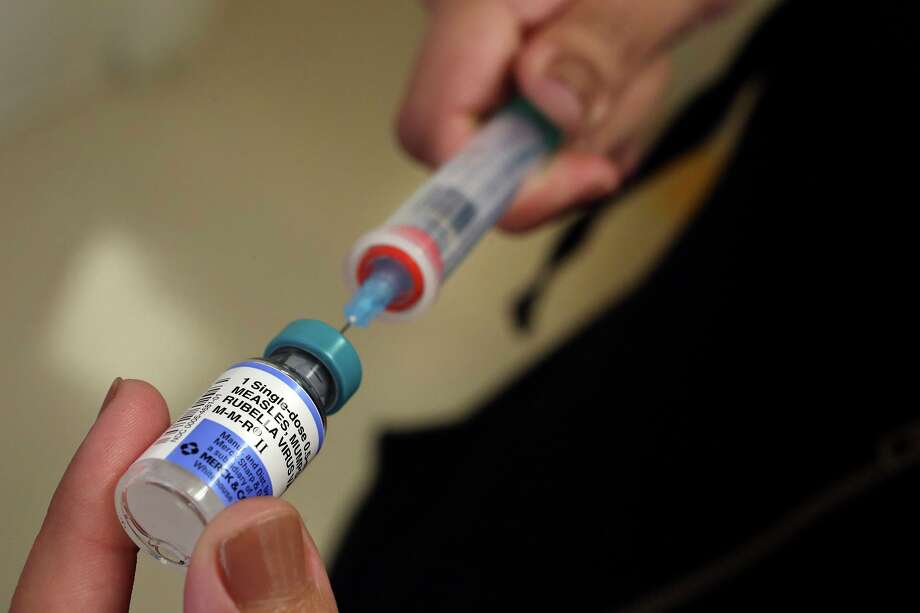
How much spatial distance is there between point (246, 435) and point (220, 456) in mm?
13

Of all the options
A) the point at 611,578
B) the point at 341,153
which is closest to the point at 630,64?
the point at 341,153

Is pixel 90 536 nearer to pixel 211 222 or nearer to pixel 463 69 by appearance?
pixel 211 222

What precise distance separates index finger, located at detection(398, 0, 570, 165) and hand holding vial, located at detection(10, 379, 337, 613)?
34 centimetres

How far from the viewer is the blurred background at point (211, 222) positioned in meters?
0.45

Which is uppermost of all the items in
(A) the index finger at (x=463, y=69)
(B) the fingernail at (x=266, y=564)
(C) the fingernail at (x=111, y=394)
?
(A) the index finger at (x=463, y=69)

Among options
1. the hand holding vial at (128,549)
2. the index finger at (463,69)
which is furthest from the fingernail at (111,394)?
the index finger at (463,69)

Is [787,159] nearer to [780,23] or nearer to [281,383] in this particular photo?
[780,23]

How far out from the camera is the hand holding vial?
0.28 meters

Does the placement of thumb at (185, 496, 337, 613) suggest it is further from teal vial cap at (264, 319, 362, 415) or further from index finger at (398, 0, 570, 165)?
index finger at (398, 0, 570, 165)

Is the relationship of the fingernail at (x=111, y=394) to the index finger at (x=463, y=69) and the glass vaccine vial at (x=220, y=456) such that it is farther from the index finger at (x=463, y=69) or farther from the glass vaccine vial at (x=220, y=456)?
the index finger at (x=463, y=69)

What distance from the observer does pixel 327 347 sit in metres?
0.35

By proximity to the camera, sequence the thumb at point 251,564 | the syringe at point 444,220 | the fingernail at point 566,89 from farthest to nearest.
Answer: the fingernail at point 566,89, the syringe at point 444,220, the thumb at point 251,564

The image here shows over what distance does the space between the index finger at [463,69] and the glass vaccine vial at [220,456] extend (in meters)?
0.32

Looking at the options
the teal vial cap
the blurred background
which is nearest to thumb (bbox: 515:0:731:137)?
the blurred background
